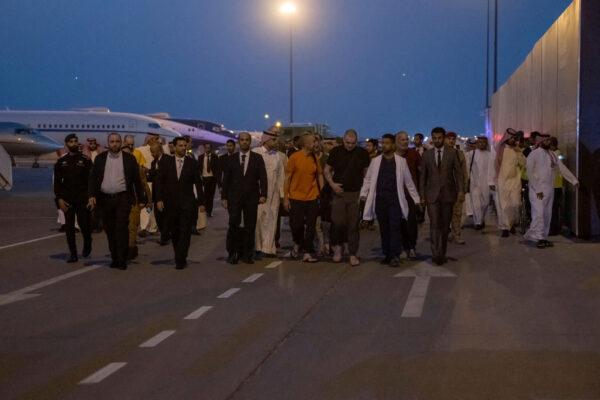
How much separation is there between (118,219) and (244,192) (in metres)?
1.77

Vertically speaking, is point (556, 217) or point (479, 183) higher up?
point (479, 183)

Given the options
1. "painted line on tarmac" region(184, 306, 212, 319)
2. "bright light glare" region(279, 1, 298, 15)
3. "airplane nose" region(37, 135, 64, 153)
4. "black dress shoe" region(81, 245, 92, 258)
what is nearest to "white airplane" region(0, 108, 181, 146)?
"airplane nose" region(37, 135, 64, 153)

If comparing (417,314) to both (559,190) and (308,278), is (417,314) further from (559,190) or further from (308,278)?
(559,190)

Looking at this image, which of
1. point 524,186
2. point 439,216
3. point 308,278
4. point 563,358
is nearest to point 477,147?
point 524,186

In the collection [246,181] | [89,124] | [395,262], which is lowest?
[395,262]

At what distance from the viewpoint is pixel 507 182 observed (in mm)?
17141

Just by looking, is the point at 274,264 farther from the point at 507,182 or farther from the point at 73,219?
the point at 507,182

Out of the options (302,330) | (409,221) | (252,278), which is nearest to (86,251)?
(252,278)

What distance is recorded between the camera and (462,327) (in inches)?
331

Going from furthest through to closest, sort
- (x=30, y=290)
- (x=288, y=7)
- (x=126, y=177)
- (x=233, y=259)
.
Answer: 1. (x=288, y=7)
2. (x=233, y=259)
3. (x=126, y=177)
4. (x=30, y=290)

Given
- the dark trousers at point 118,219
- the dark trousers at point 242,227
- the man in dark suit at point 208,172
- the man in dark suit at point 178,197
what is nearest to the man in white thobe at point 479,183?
the man in dark suit at point 208,172

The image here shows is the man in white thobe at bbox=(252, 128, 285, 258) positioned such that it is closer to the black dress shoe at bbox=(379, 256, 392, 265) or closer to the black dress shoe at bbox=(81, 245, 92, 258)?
the black dress shoe at bbox=(379, 256, 392, 265)

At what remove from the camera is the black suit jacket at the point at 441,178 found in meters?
12.8

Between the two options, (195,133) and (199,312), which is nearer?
(199,312)
